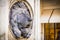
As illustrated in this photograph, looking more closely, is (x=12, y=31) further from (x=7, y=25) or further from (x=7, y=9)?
(x=7, y=9)

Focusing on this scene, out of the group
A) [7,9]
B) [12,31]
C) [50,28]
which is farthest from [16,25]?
[50,28]

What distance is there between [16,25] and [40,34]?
393 millimetres

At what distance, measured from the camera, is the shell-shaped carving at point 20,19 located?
2.50 metres

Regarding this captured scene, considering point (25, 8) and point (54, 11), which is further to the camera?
→ point (25, 8)

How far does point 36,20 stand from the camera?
247 centimetres

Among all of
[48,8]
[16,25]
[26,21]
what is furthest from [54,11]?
[16,25]

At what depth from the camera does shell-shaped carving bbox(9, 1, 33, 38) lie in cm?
250

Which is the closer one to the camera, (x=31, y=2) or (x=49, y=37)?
(x=49, y=37)

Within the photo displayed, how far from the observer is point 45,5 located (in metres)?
2.43

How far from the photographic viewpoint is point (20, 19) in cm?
252

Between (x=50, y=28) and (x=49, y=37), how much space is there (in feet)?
0.42

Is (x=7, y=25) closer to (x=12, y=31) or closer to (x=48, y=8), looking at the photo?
(x=12, y=31)

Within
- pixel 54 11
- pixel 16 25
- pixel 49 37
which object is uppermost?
pixel 54 11

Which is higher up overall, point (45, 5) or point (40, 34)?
point (45, 5)
